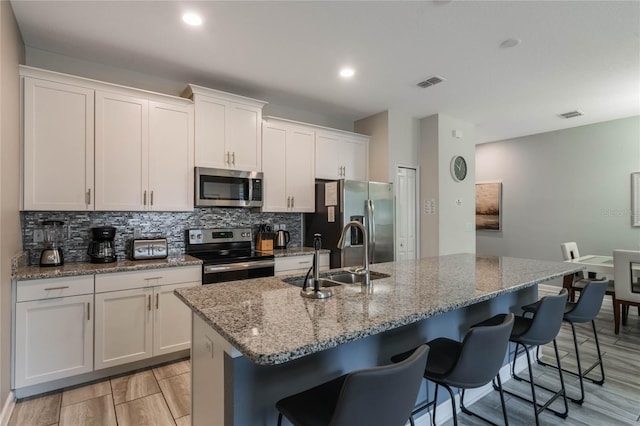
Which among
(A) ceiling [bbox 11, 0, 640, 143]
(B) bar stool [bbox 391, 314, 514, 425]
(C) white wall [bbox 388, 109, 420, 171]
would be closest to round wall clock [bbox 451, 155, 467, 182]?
(C) white wall [bbox 388, 109, 420, 171]

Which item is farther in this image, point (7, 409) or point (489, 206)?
point (489, 206)

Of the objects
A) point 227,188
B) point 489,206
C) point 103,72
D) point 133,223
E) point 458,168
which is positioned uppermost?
point 103,72

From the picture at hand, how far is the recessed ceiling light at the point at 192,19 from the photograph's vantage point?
2274mm

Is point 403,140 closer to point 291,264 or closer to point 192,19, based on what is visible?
point 291,264

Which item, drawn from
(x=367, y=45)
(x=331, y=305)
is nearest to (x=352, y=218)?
(x=367, y=45)

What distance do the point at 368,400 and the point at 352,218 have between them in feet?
9.49

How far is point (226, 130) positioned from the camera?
3383mm

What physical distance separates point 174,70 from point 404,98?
257cm

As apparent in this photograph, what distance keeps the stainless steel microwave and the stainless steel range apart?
424mm

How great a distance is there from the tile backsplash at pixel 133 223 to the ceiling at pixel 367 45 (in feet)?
4.64

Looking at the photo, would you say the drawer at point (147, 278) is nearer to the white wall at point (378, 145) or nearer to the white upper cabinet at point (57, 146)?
the white upper cabinet at point (57, 146)

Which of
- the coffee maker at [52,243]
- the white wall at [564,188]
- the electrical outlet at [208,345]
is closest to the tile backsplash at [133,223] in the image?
the coffee maker at [52,243]

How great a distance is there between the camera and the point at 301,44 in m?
2.66

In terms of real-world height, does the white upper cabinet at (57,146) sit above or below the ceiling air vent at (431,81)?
below
